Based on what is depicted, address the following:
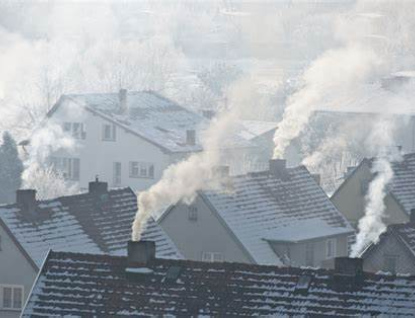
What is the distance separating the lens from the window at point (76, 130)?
298 feet

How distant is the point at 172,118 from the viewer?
9219 cm

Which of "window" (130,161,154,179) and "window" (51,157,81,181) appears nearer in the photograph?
"window" (130,161,154,179)

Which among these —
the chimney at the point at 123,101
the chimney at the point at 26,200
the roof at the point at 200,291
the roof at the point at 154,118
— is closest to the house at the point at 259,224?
the chimney at the point at 26,200

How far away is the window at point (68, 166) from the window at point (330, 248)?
32780mm

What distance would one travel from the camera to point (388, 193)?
6062 centimetres

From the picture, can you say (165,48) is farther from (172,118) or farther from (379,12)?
(172,118)

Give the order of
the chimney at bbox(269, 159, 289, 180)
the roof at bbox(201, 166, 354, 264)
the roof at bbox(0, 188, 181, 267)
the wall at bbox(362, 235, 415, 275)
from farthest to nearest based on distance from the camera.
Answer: the chimney at bbox(269, 159, 289, 180) → the roof at bbox(201, 166, 354, 264) → the wall at bbox(362, 235, 415, 275) → the roof at bbox(0, 188, 181, 267)

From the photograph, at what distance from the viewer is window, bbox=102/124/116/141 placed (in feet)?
293

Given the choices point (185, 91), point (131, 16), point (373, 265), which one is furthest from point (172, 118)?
point (131, 16)

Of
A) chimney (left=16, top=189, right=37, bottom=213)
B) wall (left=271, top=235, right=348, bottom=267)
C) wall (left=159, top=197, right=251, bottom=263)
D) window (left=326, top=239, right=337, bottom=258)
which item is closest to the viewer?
chimney (left=16, top=189, right=37, bottom=213)

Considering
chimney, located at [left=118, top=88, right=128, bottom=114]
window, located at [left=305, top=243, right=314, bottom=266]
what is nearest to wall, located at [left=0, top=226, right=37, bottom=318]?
window, located at [left=305, top=243, right=314, bottom=266]

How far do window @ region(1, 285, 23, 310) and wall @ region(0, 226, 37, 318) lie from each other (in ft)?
0.36

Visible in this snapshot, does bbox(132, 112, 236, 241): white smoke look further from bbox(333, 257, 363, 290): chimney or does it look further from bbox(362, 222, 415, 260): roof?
bbox(333, 257, 363, 290): chimney

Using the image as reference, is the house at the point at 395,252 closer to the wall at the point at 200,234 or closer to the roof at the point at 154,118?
the wall at the point at 200,234
